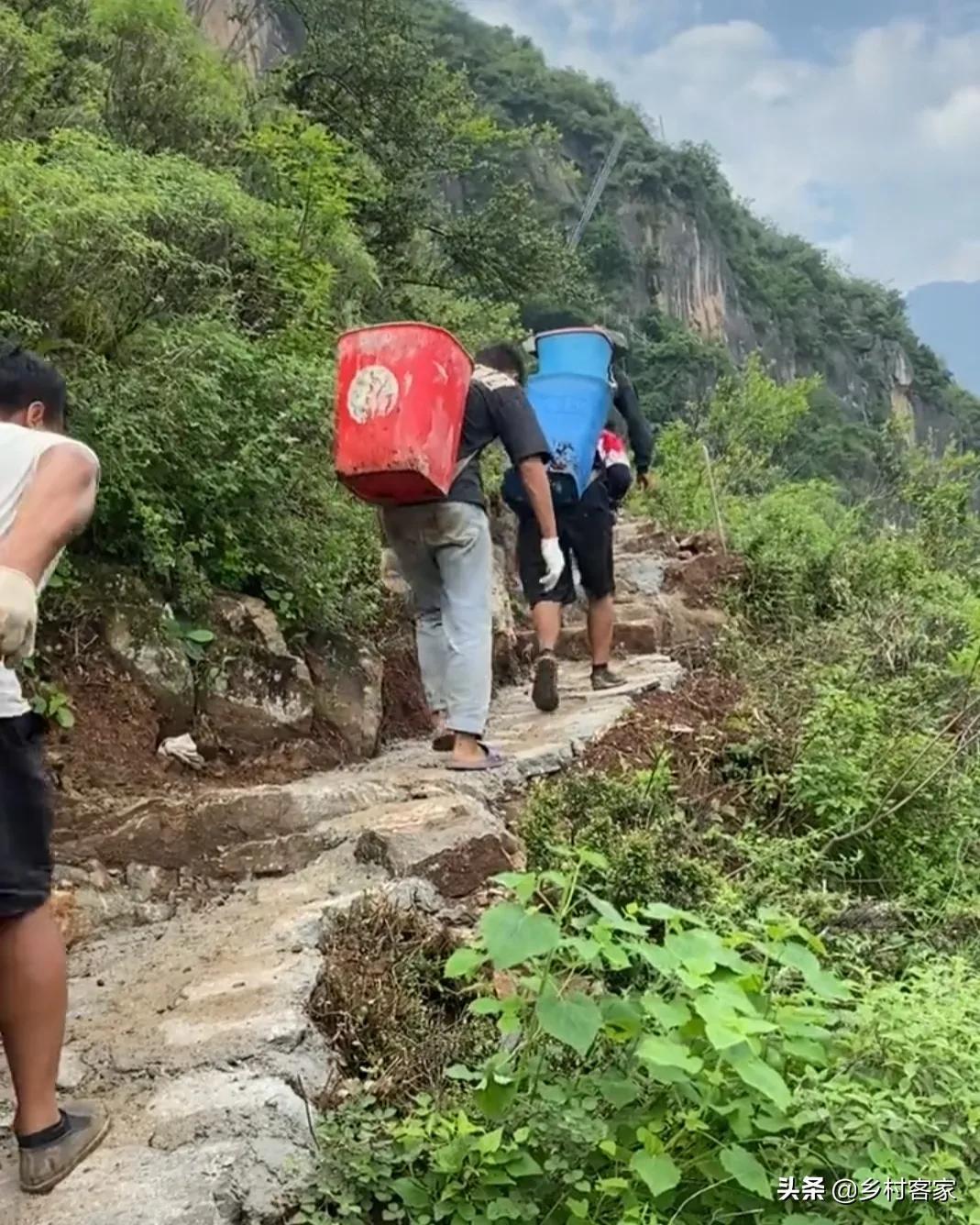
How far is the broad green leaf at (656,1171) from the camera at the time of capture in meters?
1.74

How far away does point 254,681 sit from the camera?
4.39 meters

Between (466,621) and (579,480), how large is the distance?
158 centimetres

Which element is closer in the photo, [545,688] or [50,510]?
[50,510]

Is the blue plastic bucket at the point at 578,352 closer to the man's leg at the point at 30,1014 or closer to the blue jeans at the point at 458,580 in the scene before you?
the blue jeans at the point at 458,580

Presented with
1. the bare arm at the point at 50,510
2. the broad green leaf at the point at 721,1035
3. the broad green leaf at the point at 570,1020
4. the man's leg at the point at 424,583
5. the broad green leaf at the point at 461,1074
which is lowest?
the broad green leaf at the point at 461,1074

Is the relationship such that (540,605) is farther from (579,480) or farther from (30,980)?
(30,980)

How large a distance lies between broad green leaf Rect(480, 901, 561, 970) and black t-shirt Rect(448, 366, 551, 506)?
2.48 m

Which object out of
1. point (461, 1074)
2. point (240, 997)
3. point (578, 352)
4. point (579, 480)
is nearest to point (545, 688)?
point (579, 480)

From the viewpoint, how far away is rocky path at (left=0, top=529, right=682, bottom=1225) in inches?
74.0

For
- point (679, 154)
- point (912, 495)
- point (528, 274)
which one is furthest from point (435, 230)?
point (679, 154)

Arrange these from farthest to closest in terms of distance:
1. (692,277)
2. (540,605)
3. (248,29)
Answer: (692,277), (248,29), (540,605)

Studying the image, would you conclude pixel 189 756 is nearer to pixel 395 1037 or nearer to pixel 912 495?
pixel 395 1037

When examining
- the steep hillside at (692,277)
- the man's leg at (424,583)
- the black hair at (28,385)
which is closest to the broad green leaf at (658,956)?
the black hair at (28,385)

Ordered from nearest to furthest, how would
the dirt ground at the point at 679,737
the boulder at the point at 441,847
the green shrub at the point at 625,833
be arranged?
the boulder at the point at 441,847 < the green shrub at the point at 625,833 < the dirt ground at the point at 679,737
